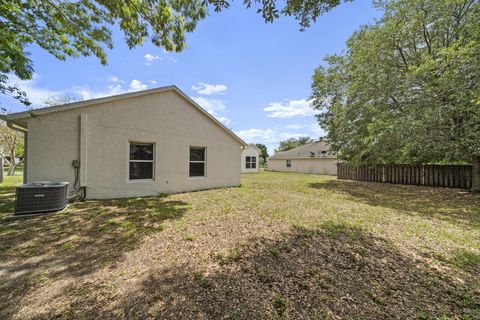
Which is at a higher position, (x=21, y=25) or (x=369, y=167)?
(x=21, y=25)

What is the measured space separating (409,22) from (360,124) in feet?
17.3

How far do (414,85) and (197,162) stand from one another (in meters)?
11.2

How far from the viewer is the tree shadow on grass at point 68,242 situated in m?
2.73

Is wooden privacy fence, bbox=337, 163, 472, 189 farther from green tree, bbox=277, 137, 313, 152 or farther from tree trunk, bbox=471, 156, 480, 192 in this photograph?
green tree, bbox=277, 137, 313, 152

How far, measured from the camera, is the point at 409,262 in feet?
10.3

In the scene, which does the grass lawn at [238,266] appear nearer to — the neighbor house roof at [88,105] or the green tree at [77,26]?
the neighbor house roof at [88,105]

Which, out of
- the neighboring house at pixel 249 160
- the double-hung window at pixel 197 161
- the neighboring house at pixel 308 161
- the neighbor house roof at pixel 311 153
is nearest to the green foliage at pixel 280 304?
the double-hung window at pixel 197 161

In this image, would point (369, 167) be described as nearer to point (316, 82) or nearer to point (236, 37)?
point (316, 82)

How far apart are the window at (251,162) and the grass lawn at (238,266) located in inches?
809

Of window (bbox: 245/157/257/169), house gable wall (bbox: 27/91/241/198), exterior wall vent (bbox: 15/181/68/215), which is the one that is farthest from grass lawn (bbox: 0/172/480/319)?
window (bbox: 245/157/257/169)

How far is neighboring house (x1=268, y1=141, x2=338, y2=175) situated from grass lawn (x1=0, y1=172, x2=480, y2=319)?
18567 millimetres

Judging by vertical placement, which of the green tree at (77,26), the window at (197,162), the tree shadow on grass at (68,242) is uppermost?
the green tree at (77,26)

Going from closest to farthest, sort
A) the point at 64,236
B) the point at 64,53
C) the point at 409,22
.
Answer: the point at 64,236
the point at 64,53
the point at 409,22

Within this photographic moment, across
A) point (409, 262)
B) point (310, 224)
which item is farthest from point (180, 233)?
point (409, 262)
